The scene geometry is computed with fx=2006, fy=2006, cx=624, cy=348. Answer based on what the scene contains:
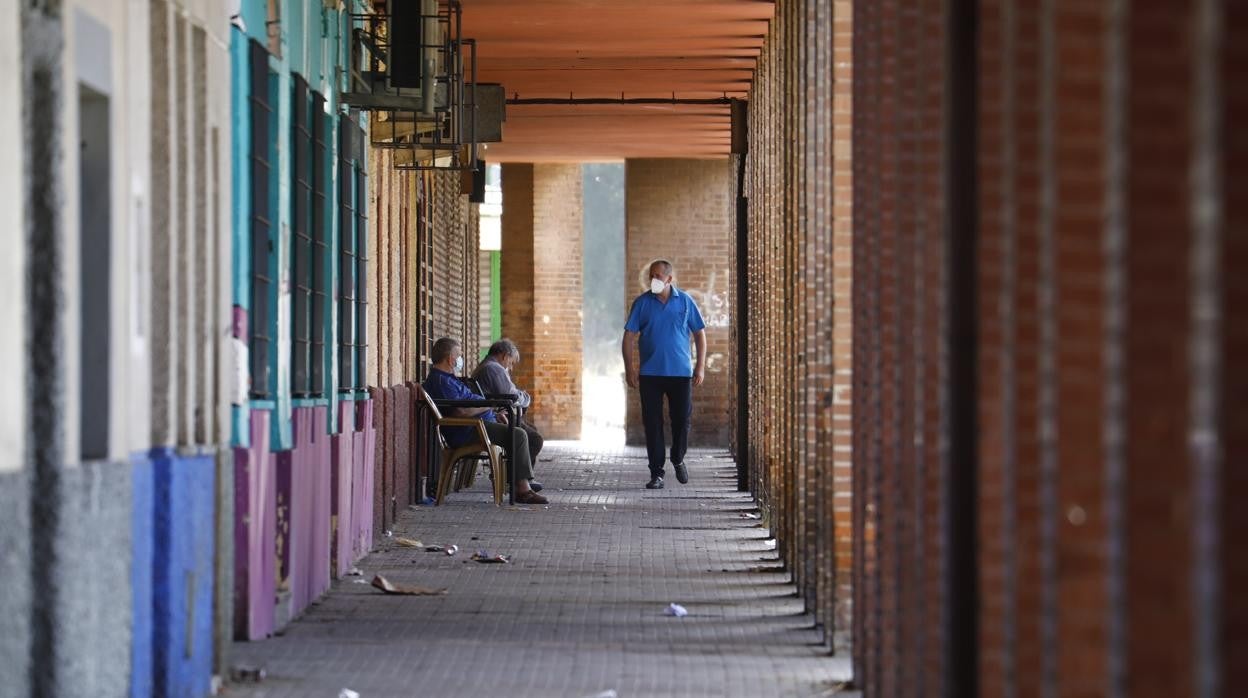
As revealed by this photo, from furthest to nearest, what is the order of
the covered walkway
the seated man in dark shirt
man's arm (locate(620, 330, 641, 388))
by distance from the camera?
man's arm (locate(620, 330, 641, 388)) < the seated man in dark shirt < the covered walkway

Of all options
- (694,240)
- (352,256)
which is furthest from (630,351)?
(694,240)

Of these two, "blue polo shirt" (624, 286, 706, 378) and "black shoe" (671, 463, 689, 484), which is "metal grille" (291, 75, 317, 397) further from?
"black shoe" (671, 463, 689, 484)

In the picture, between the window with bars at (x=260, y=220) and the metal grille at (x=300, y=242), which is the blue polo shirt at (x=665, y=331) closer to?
the metal grille at (x=300, y=242)

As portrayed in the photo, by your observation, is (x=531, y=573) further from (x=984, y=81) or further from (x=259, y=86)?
(x=984, y=81)

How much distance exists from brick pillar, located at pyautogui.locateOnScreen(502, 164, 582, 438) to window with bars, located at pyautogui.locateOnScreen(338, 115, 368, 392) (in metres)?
17.7

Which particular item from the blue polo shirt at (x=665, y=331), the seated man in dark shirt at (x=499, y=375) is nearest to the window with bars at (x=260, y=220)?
the seated man in dark shirt at (x=499, y=375)

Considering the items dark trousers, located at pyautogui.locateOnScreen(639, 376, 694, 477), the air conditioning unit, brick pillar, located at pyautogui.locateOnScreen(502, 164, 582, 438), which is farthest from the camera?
brick pillar, located at pyautogui.locateOnScreen(502, 164, 582, 438)

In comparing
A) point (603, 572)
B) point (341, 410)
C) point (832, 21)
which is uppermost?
point (832, 21)

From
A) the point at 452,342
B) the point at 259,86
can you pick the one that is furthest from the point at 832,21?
the point at 452,342

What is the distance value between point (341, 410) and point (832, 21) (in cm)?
410

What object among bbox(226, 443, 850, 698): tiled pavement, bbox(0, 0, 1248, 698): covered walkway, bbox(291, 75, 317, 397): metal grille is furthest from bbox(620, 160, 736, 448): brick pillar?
bbox(291, 75, 317, 397): metal grille

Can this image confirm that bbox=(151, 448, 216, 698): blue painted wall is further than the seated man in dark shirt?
No

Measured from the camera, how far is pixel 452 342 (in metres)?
16.6

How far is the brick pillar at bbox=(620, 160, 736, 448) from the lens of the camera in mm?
27938
